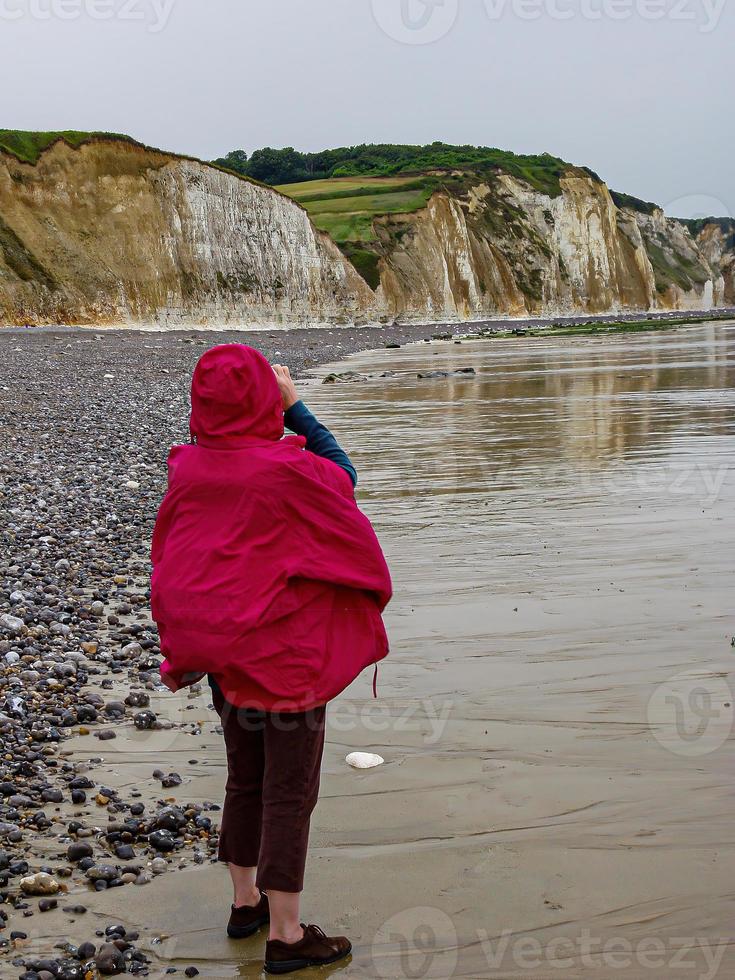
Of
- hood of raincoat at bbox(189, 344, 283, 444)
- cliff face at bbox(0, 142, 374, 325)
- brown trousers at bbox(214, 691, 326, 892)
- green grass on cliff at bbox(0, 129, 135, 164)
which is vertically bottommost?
brown trousers at bbox(214, 691, 326, 892)

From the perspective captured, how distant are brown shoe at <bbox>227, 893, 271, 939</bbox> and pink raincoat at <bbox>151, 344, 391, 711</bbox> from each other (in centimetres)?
77

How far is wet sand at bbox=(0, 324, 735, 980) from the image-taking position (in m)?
3.49

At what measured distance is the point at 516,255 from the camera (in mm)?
105500

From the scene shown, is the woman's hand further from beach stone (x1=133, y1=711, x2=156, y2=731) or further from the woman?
beach stone (x1=133, y1=711, x2=156, y2=731)

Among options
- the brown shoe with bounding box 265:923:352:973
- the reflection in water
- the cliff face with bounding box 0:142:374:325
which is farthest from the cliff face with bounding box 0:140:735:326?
the brown shoe with bounding box 265:923:352:973

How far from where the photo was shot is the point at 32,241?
5809 centimetres

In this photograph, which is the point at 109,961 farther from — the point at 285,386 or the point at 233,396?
the point at 285,386

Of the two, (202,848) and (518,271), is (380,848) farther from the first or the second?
(518,271)

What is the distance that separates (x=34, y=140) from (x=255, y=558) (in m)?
64.7

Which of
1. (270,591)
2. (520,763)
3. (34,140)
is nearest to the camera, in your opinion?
(270,591)

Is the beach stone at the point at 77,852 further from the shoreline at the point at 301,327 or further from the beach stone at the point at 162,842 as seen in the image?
the shoreline at the point at 301,327

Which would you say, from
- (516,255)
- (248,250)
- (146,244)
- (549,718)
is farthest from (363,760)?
(516,255)

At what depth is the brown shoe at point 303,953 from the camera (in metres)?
3.37

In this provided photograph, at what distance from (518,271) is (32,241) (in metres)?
58.5
